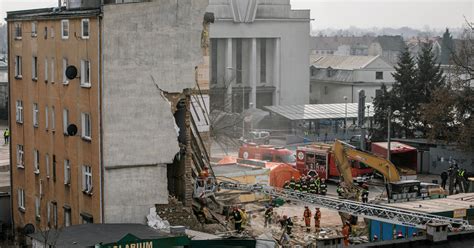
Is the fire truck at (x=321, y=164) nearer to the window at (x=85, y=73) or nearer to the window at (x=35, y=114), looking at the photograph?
the window at (x=35, y=114)

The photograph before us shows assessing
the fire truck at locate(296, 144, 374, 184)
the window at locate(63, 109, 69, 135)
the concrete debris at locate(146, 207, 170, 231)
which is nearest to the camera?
the concrete debris at locate(146, 207, 170, 231)

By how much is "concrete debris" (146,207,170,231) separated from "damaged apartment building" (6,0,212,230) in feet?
0.59

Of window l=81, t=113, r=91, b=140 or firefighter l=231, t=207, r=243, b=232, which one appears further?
firefighter l=231, t=207, r=243, b=232

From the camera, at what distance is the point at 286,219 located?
2766 centimetres

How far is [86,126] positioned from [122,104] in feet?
5.21

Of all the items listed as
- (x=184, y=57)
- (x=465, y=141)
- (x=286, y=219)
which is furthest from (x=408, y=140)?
(x=184, y=57)

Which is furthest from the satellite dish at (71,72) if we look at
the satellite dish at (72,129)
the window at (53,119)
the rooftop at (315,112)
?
the rooftop at (315,112)

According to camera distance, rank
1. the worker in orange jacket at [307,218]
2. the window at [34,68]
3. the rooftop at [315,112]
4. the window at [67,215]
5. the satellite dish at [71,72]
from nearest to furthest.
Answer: the satellite dish at [71,72]
the window at [67,215]
the window at [34,68]
the worker in orange jacket at [307,218]
the rooftop at [315,112]

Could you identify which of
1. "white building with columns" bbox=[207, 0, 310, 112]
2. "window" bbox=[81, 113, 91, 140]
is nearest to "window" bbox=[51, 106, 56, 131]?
"window" bbox=[81, 113, 91, 140]

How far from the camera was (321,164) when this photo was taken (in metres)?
40.5

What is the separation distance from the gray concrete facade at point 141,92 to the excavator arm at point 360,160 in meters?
10.5

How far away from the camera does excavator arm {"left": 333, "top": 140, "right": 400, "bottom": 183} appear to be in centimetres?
3322

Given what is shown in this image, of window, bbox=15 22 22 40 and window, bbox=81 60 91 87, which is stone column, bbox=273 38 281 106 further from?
window, bbox=81 60 91 87

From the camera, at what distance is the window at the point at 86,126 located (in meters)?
24.3
